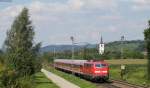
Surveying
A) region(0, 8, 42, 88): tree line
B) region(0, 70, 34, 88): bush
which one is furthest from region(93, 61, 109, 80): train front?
region(0, 70, 34, 88): bush

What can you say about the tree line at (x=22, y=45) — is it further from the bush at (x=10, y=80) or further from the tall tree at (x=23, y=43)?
the bush at (x=10, y=80)

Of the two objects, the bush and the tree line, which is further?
the tree line

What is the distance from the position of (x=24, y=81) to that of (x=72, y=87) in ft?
72.0

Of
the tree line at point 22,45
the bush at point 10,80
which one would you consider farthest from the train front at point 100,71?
the bush at point 10,80

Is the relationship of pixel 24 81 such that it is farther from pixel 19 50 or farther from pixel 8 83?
pixel 19 50

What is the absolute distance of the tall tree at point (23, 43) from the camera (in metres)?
53.5

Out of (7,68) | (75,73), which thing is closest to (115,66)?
(75,73)

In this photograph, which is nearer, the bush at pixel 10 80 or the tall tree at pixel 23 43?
the bush at pixel 10 80

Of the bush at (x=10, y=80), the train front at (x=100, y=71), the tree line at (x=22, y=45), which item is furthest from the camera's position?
the train front at (x=100, y=71)

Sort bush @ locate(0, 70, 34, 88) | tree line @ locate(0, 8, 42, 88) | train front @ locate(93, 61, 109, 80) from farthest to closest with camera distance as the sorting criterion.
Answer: train front @ locate(93, 61, 109, 80) < tree line @ locate(0, 8, 42, 88) < bush @ locate(0, 70, 34, 88)

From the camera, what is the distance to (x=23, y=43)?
182 ft

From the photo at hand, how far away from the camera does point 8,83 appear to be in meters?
30.7

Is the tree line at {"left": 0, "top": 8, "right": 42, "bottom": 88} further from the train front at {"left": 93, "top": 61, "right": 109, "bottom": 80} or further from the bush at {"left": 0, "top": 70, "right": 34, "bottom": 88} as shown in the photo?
the bush at {"left": 0, "top": 70, "right": 34, "bottom": 88}

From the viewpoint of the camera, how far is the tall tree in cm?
5353
